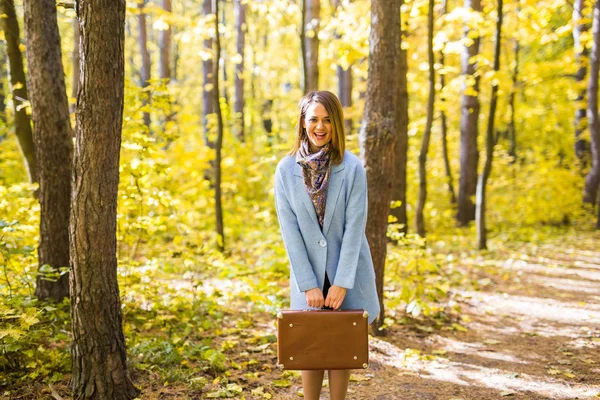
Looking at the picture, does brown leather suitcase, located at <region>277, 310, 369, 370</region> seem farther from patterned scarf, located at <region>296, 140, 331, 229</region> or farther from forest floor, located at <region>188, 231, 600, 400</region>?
forest floor, located at <region>188, 231, 600, 400</region>

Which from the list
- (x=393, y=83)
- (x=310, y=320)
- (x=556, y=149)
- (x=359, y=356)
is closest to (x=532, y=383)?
(x=359, y=356)

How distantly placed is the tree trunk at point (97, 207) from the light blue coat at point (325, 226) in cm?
115

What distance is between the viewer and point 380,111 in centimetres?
477

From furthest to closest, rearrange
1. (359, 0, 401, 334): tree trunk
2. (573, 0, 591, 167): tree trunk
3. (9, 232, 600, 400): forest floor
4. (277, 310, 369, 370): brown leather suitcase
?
(573, 0, 591, 167): tree trunk, (359, 0, 401, 334): tree trunk, (9, 232, 600, 400): forest floor, (277, 310, 369, 370): brown leather suitcase

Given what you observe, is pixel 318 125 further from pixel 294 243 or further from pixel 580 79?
pixel 580 79

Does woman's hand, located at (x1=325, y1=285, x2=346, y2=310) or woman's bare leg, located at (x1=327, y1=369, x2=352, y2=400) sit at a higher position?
woman's hand, located at (x1=325, y1=285, x2=346, y2=310)

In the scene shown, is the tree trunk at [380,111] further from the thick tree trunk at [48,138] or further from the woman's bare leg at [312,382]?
the thick tree trunk at [48,138]

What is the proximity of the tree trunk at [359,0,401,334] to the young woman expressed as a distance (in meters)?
1.93

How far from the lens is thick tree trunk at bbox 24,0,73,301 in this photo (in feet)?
14.9

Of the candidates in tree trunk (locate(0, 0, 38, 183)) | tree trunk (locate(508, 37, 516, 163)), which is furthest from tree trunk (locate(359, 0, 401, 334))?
tree trunk (locate(508, 37, 516, 163))

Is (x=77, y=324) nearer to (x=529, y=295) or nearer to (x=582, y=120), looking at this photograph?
(x=529, y=295)

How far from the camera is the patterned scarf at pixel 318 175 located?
112 inches

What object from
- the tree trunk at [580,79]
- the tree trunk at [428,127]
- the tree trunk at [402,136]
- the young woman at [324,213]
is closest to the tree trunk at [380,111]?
the young woman at [324,213]

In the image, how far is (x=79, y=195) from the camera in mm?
3176
